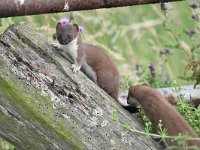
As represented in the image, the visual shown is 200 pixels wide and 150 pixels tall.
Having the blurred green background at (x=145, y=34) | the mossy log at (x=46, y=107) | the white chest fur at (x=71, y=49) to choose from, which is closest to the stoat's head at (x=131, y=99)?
the white chest fur at (x=71, y=49)

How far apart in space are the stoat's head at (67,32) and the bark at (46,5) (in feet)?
2.26

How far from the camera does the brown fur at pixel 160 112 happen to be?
10.3ft

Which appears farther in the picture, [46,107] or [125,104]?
[125,104]

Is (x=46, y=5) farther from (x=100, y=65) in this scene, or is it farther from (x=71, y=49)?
(x=100, y=65)

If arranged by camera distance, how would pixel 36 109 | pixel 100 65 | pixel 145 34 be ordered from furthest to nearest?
pixel 145 34
pixel 100 65
pixel 36 109

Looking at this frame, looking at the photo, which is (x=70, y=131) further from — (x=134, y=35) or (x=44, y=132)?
(x=134, y=35)

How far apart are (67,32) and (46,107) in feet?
3.30

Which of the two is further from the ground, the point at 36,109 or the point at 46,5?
the point at 46,5

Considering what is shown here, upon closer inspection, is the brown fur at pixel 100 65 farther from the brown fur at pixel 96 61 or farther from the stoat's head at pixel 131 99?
the stoat's head at pixel 131 99

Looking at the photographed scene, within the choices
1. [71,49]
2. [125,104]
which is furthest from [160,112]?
[71,49]

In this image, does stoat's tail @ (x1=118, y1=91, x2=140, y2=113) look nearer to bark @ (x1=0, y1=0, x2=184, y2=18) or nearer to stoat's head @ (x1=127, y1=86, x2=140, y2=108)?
stoat's head @ (x1=127, y1=86, x2=140, y2=108)

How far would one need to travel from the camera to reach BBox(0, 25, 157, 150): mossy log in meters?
2.73

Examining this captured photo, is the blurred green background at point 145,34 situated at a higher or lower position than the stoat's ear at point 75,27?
lower

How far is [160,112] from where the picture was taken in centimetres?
328
